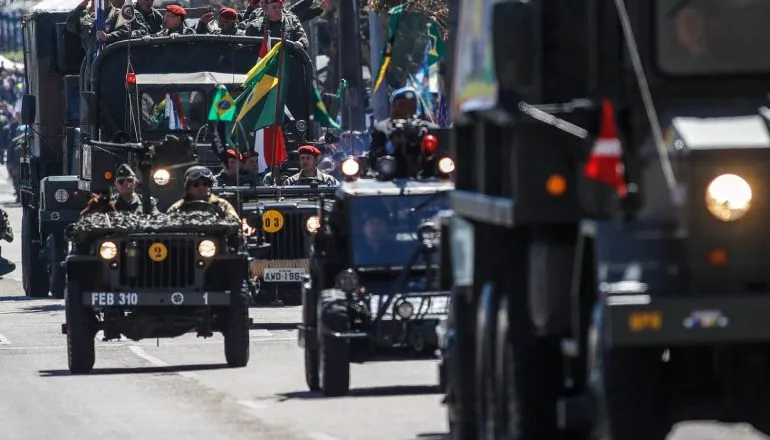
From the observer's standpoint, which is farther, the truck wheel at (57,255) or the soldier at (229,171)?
the truck wheel at (57,255)

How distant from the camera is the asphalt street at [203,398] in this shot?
49.3 ft

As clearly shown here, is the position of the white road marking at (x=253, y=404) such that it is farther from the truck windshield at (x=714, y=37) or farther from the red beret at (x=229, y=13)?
the red beret at (x=229, y=13)

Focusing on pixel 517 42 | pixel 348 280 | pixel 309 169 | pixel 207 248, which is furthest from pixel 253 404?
pixel 309 169

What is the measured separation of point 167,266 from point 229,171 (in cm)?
674

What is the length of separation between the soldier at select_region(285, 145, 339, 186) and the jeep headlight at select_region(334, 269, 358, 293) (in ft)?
32.5

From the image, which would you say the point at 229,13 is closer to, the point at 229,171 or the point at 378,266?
the point at 229,171

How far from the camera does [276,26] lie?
93.6 feet

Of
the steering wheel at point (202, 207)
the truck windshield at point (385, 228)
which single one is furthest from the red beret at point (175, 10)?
the truck windshield at point (385, 228)

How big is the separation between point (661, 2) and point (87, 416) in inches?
294

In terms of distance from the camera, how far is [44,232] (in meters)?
30.3

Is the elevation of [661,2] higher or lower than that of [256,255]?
higher

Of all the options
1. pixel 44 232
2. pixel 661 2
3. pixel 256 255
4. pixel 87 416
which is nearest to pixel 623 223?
pixel 661 2

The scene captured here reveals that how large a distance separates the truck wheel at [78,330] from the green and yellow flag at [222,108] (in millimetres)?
7377

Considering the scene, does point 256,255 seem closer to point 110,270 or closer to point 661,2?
point 110,270
